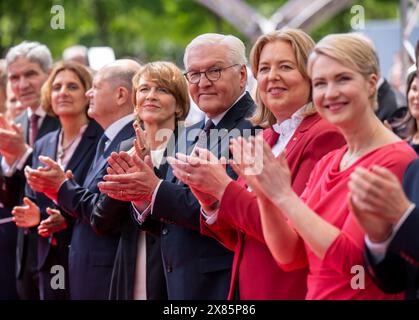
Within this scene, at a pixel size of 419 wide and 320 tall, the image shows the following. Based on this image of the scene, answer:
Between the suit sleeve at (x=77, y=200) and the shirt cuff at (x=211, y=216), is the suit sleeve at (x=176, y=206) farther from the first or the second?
the suit sleeve at (x=77, y=200)

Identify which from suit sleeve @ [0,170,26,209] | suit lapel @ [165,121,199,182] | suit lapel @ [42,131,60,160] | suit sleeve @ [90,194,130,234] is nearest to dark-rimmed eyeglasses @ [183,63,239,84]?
suit lapel @ [165,121,199,182]

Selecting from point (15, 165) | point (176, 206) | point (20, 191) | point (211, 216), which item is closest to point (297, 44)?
point (211, 216)

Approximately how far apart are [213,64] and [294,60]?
2.05ft

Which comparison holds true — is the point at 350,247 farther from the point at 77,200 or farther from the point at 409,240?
the point at 77,200

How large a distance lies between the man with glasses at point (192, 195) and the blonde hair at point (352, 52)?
123 cm

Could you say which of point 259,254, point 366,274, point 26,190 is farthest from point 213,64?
point 26,190

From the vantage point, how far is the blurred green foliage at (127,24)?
2086 cm

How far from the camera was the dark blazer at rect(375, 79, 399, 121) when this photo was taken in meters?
6.47

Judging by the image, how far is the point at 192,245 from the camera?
4602 mm

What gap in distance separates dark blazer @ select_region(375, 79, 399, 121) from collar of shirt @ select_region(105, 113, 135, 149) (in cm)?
190

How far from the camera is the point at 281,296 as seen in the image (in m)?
Result: 3.90

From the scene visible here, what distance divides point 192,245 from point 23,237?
2.53 m

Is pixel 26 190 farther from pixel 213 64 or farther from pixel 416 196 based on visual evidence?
pixel 416 196

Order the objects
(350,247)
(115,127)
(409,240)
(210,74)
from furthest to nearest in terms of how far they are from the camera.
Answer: (115,127) < (210,74) < (350,247) < (409,240)
